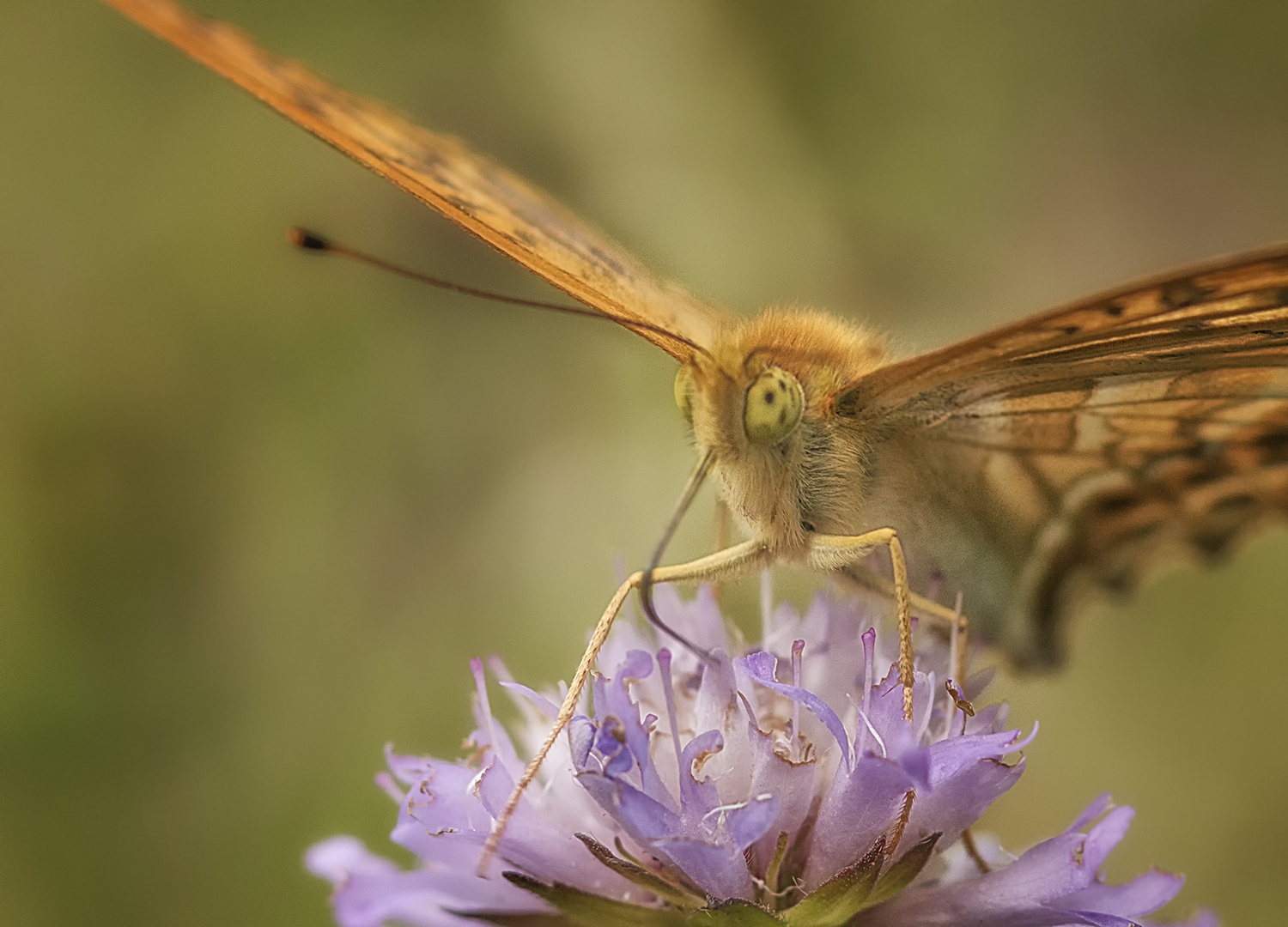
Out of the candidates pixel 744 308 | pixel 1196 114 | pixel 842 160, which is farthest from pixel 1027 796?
pixel 1196 114

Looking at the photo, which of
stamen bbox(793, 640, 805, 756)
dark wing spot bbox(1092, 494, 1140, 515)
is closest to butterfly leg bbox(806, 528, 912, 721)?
stamen bbox(793, 640, 805, 756)

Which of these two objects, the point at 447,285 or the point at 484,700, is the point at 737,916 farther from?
the point at 447,285

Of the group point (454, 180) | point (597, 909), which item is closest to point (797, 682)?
point (597, 909)

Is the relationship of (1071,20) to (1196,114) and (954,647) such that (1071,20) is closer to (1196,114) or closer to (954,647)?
(1196,114)

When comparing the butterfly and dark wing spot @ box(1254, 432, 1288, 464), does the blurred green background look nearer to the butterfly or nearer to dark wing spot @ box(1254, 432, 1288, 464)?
the butterfly

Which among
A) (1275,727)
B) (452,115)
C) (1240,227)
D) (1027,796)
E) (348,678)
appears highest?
(1240,227)
